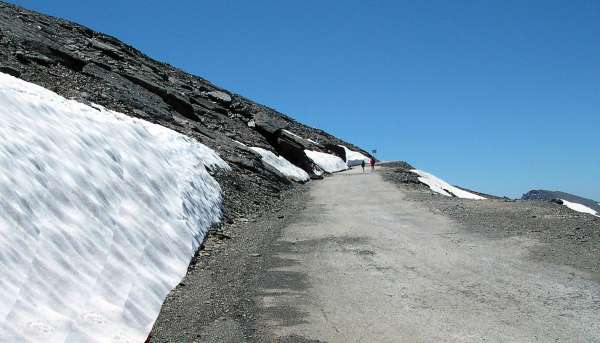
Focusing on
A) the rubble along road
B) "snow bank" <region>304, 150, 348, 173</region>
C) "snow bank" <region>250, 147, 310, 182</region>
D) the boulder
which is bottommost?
the rubble along road

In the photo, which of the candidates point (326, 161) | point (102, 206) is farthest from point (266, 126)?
point (102, 206)

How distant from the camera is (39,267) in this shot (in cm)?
691

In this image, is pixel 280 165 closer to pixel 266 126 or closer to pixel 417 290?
pixel 266 126

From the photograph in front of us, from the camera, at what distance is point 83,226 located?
8.75m

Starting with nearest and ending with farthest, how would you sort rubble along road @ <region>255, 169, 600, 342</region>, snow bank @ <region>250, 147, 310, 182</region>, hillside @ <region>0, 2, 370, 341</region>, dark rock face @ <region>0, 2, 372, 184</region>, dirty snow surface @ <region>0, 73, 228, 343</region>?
1. dirty snow surface @ <region>0, 73, 228, 343</region>
2. hillside @ <region>0, 2, 370, 341</region>
3. rubble along road @ <region>255, 169, 600, 342</region>
4. dark rock face @ <region>0, 2, 372, 184</region>
5. snow bank @ <region>250, 147, 310, 182</region>

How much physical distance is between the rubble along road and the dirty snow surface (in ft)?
6.90

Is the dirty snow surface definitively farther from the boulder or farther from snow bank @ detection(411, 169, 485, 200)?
snow bank @ detection(411, 169, 485, 200)

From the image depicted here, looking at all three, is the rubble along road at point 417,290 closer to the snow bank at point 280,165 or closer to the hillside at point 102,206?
the hillside at point 102,206

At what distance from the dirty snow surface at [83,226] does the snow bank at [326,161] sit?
3274 centimetres

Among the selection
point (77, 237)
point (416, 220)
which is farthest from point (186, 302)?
point (416, 220)

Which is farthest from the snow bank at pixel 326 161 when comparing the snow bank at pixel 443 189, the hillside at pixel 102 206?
the hillside at pixel 102 206

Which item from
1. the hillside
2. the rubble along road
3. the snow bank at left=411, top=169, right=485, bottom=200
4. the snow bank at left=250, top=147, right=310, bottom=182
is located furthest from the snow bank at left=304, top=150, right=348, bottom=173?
the rubble along road

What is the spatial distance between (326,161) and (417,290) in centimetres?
4229

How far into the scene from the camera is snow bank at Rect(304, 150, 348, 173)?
48.7m
